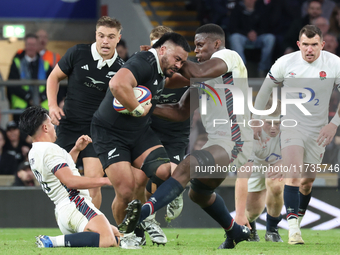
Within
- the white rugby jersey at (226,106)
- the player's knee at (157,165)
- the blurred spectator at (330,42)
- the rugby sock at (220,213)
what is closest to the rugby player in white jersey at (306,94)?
the white rugby jersey at (226,106)

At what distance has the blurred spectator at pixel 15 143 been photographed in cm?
866

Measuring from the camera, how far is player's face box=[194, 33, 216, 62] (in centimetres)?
535

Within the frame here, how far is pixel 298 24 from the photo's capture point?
1084cm

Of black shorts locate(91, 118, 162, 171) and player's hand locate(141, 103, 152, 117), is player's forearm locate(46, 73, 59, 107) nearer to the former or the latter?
black shorts locate(91, 118, 162, 171)

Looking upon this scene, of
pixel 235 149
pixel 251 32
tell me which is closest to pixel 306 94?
pixel 235 149

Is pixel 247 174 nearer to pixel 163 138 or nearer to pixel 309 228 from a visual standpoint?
pixel 163 138

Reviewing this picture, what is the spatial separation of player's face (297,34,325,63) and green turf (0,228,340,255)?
2.08m

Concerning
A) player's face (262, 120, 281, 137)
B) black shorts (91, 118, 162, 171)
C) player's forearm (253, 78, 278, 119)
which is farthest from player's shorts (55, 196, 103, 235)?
player's face (262, 120, 281, 137)

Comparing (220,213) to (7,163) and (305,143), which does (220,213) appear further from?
(7,163)

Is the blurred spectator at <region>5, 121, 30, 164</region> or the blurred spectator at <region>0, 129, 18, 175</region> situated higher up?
the blurred spectator at <region>5, 121, 30, 164</region>

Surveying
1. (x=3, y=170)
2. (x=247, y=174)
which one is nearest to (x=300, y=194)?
(x=247, y=174)

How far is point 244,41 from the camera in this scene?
36.0ft

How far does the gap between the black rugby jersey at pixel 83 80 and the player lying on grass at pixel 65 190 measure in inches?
44.1

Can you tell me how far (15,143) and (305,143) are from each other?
15.7 ft
